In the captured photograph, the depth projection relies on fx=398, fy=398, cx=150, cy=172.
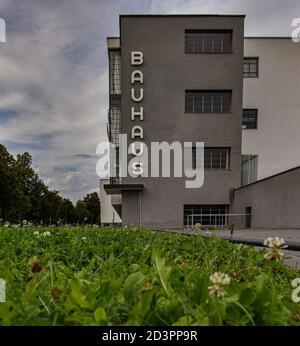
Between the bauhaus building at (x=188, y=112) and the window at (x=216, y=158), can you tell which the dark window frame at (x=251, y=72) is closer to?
the bauhaus building at (x=188, y=112)

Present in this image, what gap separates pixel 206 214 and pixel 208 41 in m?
11.9

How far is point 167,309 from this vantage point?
41.1 inches

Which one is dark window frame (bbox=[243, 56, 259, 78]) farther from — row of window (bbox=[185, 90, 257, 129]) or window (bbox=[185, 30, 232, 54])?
row of window (bbox=[185, 90, 257, 129])

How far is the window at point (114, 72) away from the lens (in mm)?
28281

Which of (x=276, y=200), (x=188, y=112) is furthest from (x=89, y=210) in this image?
(x=276, y=200)

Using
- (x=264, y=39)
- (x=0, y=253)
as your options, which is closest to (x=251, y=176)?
(x=264, y=39)

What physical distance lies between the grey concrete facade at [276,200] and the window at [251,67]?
32.4 feet

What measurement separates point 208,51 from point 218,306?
2805cm

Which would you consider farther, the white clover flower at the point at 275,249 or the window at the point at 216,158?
the window at the point at 216,158

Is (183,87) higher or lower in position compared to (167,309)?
higher

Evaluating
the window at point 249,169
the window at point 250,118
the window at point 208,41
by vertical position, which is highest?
the window at point 208,41

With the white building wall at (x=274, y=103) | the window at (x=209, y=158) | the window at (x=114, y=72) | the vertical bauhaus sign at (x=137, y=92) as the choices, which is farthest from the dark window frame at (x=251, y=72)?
the window at (x=114, y=72)
